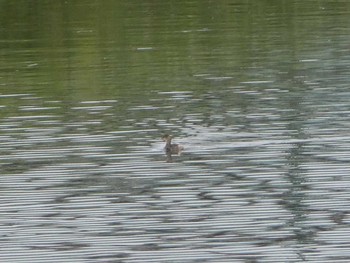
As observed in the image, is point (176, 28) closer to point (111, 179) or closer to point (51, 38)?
point (51, 38)

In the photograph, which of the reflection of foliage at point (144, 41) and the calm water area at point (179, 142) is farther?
the reflection of foliage at point (144, 41)

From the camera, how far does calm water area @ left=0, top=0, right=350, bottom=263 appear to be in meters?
21.3

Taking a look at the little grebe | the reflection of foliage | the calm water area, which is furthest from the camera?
the reflection of foliage

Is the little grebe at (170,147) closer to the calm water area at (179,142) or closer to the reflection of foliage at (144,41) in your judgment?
the calm water area at (179,142)

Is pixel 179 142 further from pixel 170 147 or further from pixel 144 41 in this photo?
pixel 144 41

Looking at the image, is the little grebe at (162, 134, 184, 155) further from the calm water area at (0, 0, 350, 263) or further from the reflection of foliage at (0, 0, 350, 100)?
the reflection of foliage at (0, 0, 350, 100)

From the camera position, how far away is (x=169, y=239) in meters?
21.2

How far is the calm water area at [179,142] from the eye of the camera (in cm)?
2127

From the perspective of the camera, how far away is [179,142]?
2905cm

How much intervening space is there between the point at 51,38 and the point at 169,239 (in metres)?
31.7

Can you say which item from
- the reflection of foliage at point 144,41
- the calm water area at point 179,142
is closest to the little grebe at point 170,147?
the calm water area at point 179,142

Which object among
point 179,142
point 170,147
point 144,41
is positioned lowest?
point 144,41

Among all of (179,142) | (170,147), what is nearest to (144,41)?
(179,142)

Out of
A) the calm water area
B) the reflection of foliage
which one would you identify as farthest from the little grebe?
the reflection of foliage
